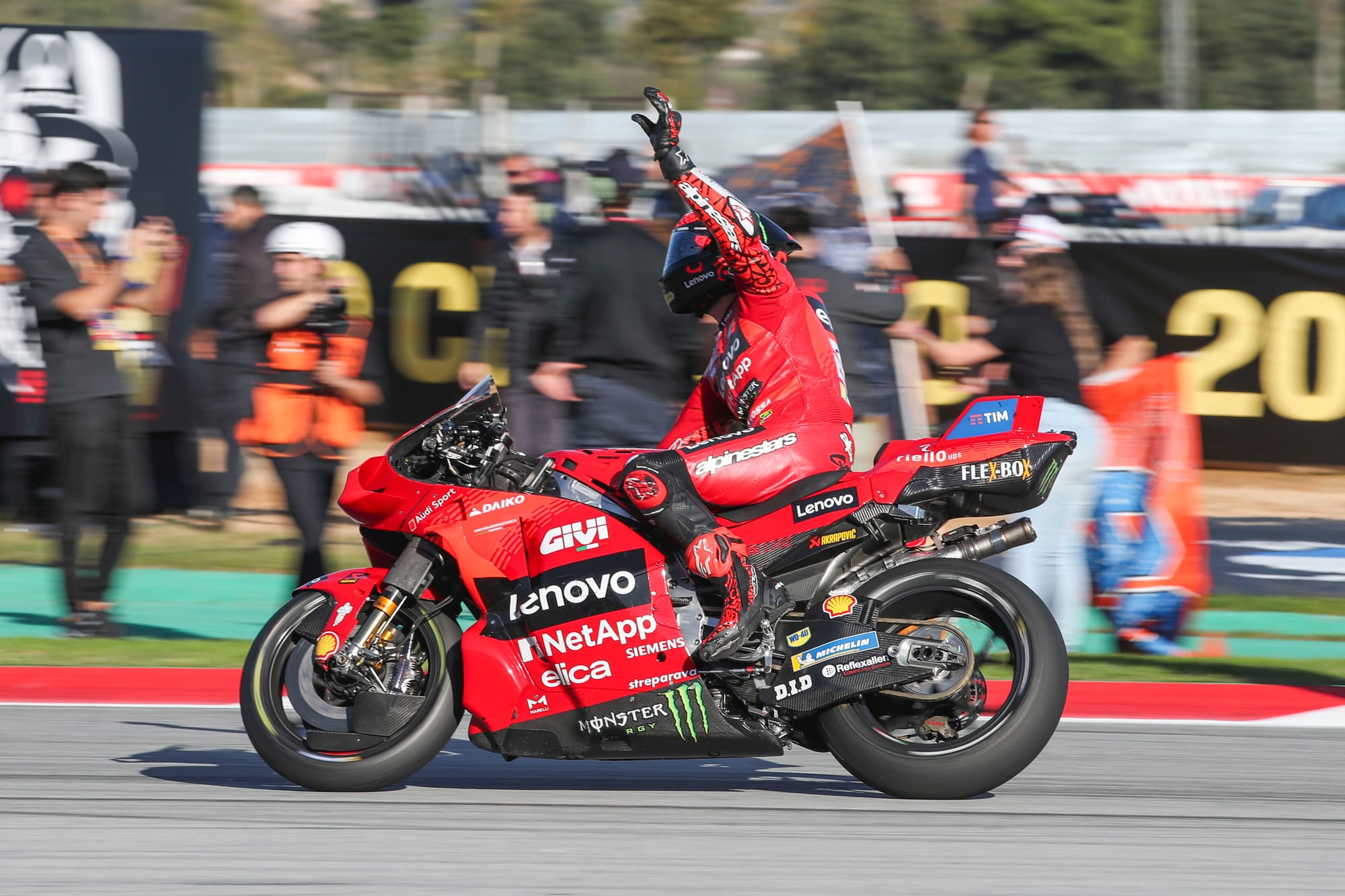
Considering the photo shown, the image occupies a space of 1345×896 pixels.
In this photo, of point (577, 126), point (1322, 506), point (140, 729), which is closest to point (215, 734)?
point (140, 729)

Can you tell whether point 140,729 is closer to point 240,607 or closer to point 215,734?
point 215,734

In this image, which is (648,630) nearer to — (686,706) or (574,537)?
(686,706)

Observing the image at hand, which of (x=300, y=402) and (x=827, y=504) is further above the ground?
(x=827, y=504)

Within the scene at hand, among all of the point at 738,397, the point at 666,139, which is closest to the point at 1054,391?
the point at 738,397

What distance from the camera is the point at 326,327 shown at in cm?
715

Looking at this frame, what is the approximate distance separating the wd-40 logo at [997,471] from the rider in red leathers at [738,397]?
358mm

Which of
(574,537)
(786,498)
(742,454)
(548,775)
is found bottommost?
(548,775)

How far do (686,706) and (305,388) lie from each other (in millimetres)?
3292

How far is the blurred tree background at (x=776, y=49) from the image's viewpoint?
111 feet

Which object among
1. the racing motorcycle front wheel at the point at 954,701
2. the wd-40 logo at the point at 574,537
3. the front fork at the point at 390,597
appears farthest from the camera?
the wd-40 logo at the point at 574,537

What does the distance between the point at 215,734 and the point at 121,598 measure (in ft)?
10.7

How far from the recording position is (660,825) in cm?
439

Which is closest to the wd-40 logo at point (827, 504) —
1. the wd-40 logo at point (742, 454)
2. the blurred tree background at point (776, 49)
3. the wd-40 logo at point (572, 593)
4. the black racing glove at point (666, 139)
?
the wd-40 logo at point (742, 454)

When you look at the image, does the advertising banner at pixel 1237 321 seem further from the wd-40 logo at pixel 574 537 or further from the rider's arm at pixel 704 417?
the wd-40 logo at pixel 574 537
